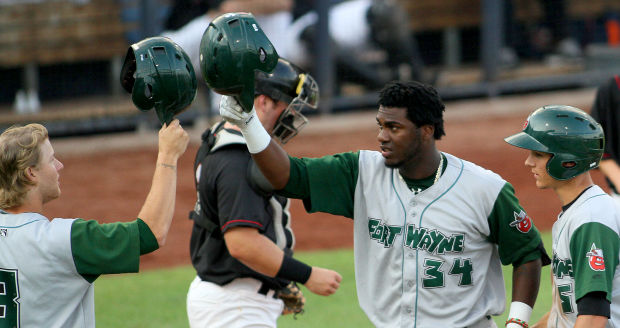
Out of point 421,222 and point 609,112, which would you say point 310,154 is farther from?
point 421,222

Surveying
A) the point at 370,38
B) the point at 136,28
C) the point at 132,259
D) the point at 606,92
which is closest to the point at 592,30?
the point at 370,38

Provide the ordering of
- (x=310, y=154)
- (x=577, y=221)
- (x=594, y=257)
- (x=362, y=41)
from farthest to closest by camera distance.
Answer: (x=362, y=41), (x=310, y=154), (x=577, y=221), (x=594, y=257)

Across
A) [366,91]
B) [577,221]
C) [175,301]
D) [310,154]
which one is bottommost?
[310,154]

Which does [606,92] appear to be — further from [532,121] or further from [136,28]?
[136,28]

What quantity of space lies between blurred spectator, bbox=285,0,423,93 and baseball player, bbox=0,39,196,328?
8.74 m

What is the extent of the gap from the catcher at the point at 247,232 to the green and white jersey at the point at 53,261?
655mm

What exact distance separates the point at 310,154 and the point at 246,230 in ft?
23.9

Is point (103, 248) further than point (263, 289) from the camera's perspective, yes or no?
No

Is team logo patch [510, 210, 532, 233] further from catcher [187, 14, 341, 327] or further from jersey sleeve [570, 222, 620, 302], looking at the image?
catcher [187, 14, 341, 327]

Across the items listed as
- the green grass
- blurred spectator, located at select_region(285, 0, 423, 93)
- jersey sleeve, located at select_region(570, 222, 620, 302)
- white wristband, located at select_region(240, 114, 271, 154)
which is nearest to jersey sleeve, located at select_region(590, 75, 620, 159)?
the green grass

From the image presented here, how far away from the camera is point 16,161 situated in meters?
2.79

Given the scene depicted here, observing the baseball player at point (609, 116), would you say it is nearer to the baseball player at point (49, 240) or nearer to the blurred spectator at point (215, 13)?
the baseball player at point (49, 240)

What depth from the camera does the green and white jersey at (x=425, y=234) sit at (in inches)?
119

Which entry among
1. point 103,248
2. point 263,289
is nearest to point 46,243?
point 103,248
